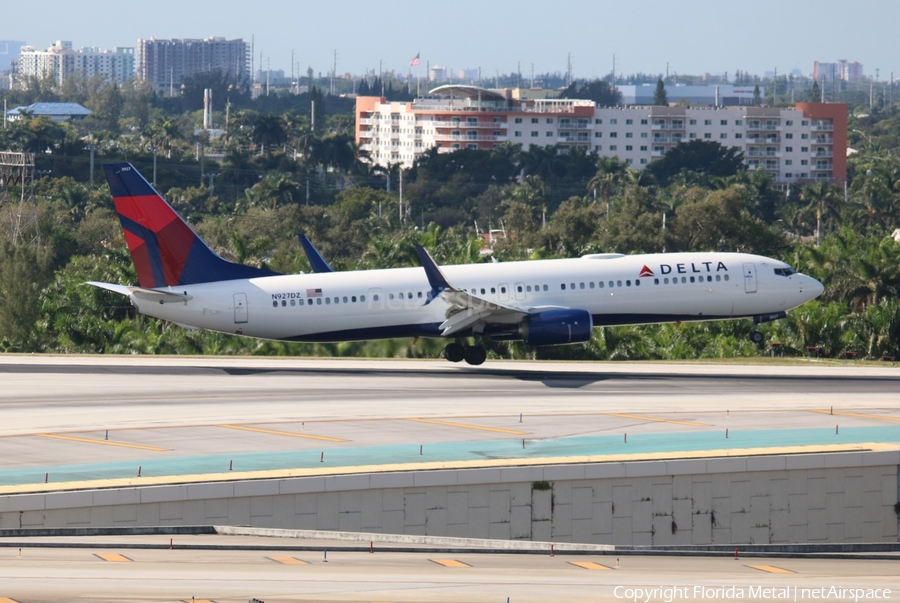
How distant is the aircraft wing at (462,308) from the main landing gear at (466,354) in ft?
5.97

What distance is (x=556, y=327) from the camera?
46188 mm

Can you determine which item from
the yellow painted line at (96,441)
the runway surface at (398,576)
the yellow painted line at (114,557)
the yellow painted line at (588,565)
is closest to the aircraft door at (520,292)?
the yellow painted line at (96,441)

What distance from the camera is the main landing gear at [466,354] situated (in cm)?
4953

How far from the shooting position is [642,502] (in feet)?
101

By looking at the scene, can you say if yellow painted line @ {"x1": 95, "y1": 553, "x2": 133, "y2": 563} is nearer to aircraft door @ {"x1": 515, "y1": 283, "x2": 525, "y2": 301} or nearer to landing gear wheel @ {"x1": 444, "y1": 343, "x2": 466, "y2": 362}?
aircraft door @ {"x1": 515, "y1": 283, "x2": 525, "y2": 301}

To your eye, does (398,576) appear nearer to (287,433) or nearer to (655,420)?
(287,433)

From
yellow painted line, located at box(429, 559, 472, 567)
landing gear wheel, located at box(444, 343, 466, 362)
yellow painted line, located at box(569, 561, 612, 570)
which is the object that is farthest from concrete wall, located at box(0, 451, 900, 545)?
landing gear wheel, located at box(444, 343, 466, 362)

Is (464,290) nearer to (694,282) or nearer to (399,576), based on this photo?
(694,282)

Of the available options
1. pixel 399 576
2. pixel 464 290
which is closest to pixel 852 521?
pixel 399 576

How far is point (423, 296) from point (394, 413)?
981 centimetres

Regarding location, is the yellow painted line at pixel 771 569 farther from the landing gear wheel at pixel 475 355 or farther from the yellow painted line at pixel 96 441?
the landing gear wheel at pixel 475 355

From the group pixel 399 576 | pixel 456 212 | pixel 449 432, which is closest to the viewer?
pixel 399 576

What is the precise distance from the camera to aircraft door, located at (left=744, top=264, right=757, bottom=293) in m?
49.8

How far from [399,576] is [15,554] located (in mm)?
6798
